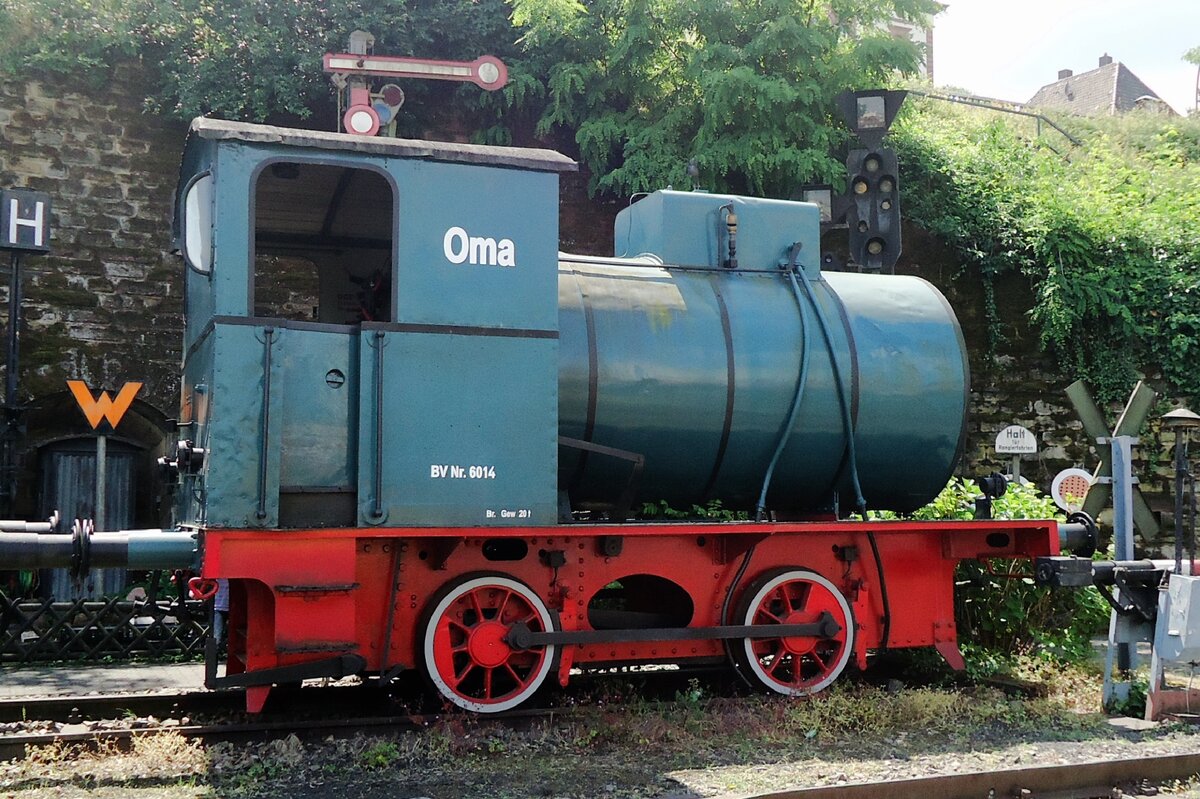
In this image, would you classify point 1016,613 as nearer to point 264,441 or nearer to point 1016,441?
point 1016,441

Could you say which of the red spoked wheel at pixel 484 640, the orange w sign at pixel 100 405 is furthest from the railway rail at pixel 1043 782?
the orange w sign at pixel 100 405

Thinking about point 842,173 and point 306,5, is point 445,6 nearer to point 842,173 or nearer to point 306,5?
point 306,5

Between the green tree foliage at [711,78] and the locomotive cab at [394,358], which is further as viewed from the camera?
the green tree foliage at [711,78]

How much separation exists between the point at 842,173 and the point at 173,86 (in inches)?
323

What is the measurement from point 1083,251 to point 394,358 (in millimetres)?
11456

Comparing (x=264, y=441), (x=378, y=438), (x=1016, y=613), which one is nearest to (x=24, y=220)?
(x=264, y=441)

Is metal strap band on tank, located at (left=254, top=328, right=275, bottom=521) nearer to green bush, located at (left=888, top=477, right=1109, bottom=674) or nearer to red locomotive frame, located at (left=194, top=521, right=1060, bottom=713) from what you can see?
red locomotive frame, located at (left=194, top=521, right=1060, bottom=713)

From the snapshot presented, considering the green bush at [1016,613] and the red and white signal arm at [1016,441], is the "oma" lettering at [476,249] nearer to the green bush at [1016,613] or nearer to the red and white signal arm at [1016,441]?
the green bush at [1016,613]

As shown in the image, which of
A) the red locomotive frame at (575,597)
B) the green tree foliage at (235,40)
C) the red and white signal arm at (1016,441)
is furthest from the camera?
the green tree foliage at (235,40)

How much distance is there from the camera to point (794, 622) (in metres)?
6.71

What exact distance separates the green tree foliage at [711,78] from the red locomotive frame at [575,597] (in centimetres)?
718

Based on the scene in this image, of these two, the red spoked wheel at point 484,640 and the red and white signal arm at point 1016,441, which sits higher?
the red and white signal arm at point 1016,441

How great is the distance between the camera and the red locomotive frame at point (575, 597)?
554cm

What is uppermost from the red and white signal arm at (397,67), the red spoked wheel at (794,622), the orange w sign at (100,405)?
the red and white signal arm at (397,67)
